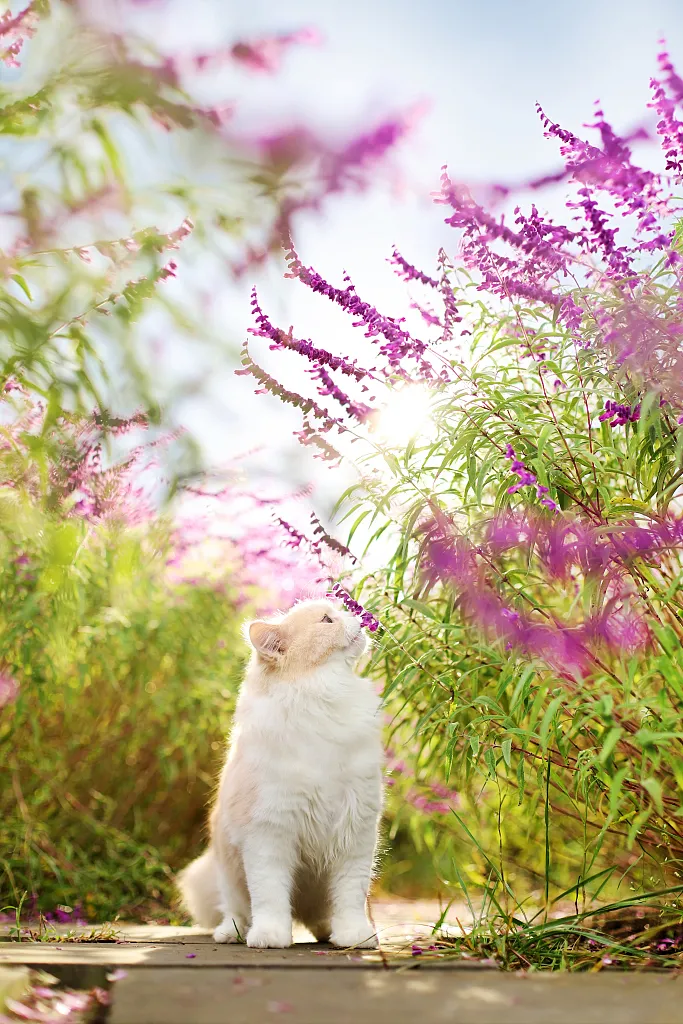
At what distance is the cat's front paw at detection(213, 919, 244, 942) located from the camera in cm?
226

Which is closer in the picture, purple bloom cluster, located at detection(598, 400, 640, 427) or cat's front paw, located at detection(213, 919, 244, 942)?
purple bloom cluster, located at detection(598, 400, 640, 427)

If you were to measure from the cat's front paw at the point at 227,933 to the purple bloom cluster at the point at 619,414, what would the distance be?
5.11 ft

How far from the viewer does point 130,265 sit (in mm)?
2014

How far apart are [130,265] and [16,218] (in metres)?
0.34

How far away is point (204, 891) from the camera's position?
8.38 feet

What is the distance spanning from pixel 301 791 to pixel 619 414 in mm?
1151

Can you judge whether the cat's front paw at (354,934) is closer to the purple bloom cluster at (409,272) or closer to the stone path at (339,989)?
the stone path at (339,989)

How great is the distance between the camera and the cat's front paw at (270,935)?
80.1 inches

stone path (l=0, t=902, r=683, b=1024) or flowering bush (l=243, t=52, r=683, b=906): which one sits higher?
flowering bush (l=243, t=52, r=683, b=906)

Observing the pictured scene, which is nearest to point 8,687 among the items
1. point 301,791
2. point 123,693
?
point 123,693

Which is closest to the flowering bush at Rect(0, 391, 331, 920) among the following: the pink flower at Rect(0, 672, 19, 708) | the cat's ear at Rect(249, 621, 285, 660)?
the pink flower at Rect(0, 672, 19, 708)

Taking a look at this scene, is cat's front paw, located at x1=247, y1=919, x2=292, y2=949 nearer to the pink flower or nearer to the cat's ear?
the cat's ear

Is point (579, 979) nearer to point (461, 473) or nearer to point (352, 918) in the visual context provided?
point (352, 918)

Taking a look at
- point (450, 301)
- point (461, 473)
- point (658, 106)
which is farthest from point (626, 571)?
point (658, 106)
